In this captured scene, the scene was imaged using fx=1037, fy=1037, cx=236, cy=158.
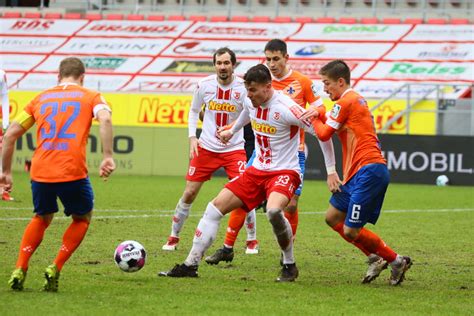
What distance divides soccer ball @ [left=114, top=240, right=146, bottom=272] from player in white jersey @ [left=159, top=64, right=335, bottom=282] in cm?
30

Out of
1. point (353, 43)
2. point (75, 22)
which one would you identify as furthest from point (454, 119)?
point (75, 22)

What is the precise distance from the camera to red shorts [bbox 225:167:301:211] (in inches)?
375

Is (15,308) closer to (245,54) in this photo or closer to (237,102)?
(237,102)

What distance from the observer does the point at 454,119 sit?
2559 cm

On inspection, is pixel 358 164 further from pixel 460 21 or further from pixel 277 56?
pixel 460 21

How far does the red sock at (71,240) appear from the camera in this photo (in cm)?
851

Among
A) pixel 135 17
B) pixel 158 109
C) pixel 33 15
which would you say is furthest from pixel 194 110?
pixel 33 15

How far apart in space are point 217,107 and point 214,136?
35 centimetres

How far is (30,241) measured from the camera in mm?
8484

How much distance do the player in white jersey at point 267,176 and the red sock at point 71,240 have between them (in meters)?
1.15

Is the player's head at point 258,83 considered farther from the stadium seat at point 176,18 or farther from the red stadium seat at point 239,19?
the stadium seat at point 176,18

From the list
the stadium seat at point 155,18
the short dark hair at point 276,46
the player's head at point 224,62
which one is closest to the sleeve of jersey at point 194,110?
the player's head at point 224,62

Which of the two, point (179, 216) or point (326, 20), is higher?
point (326, 20)

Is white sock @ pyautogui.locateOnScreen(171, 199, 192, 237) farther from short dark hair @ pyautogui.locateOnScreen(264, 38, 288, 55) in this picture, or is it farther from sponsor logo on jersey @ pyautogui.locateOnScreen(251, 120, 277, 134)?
sponsor logo on jersey @ pyautogui.locateOnScreen(251, 120, 277, 134)
